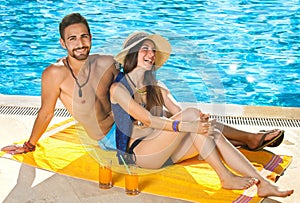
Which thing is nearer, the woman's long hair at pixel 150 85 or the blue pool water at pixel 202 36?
the woman's long hair at pixel 150 85


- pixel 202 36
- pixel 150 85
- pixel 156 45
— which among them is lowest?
pixel 202 36

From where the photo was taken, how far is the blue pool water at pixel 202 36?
612cm

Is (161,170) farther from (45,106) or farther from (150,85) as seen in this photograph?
(45,106)

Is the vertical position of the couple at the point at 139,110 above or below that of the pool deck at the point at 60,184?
above

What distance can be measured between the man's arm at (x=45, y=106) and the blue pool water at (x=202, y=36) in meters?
1.47

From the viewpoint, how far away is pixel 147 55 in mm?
3293

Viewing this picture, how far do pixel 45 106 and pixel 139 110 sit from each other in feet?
2.30

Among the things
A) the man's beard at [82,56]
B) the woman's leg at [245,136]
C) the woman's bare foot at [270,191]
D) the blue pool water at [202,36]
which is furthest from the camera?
the blue pool water at [202,36]

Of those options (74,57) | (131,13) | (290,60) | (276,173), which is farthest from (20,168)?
(131,13)

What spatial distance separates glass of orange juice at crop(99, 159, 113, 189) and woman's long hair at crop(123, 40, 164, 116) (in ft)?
1.35

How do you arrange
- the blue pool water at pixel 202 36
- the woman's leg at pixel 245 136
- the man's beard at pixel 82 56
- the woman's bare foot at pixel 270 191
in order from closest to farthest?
1. the woman's bare foot at pixel 270 191
2. the man's beard at pixel 82 56
3. the woman's leg at pixel 245 136
4. the blue pool water at pixel 202 36

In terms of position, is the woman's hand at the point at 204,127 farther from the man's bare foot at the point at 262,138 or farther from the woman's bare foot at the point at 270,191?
the man's bare foot at the point at 262,138

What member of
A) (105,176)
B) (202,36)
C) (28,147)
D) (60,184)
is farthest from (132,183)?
(202,36)

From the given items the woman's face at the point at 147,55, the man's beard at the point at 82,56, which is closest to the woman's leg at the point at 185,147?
the woman's face at the point at 147,55
